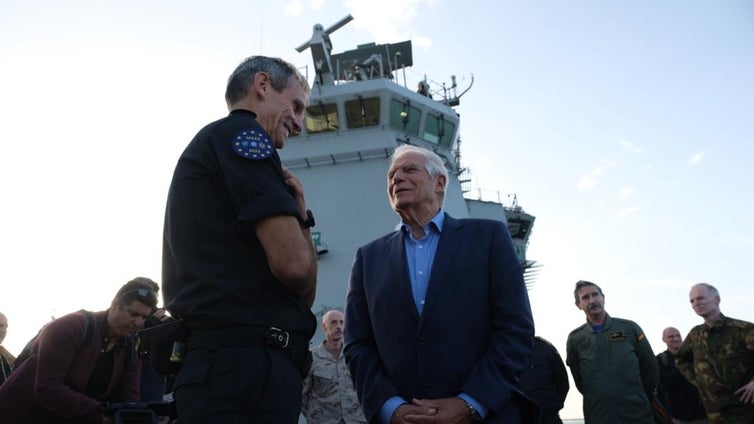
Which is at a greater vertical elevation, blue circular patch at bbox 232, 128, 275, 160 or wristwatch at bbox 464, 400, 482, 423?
blue circular patch at bbox 232, 128, 275, 160

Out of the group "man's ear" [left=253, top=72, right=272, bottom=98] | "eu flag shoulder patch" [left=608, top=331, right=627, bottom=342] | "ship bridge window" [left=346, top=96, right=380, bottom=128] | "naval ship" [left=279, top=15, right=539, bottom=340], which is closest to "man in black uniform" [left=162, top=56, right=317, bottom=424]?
"man's ear" [left=253, top=72, right=272, bottom=98]

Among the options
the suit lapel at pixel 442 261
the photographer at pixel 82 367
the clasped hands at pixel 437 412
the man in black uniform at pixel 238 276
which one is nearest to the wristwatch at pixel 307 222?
the man in black uniform at pixel 238 276

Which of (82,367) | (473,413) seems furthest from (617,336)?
(82,367)

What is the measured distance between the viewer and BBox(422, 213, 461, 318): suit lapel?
285 centimetres

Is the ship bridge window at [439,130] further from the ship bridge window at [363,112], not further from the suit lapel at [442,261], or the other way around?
the suit lapel at [442,261]

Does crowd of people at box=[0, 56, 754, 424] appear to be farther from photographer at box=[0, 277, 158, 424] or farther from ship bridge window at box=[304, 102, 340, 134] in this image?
ship bridge window at box=[304, 102, 340, 134]

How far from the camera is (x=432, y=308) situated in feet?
9.28

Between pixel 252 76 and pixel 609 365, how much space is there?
5111mm

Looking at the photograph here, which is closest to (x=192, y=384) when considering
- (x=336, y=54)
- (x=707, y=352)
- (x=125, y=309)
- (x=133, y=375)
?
(x=125, y=309)

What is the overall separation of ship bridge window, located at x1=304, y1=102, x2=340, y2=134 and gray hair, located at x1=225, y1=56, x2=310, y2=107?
11.6 metres

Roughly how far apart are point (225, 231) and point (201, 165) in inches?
10.8

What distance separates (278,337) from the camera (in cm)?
207

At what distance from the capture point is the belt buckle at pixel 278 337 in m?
2.05

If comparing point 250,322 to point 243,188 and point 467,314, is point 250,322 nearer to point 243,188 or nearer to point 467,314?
point 243,188
